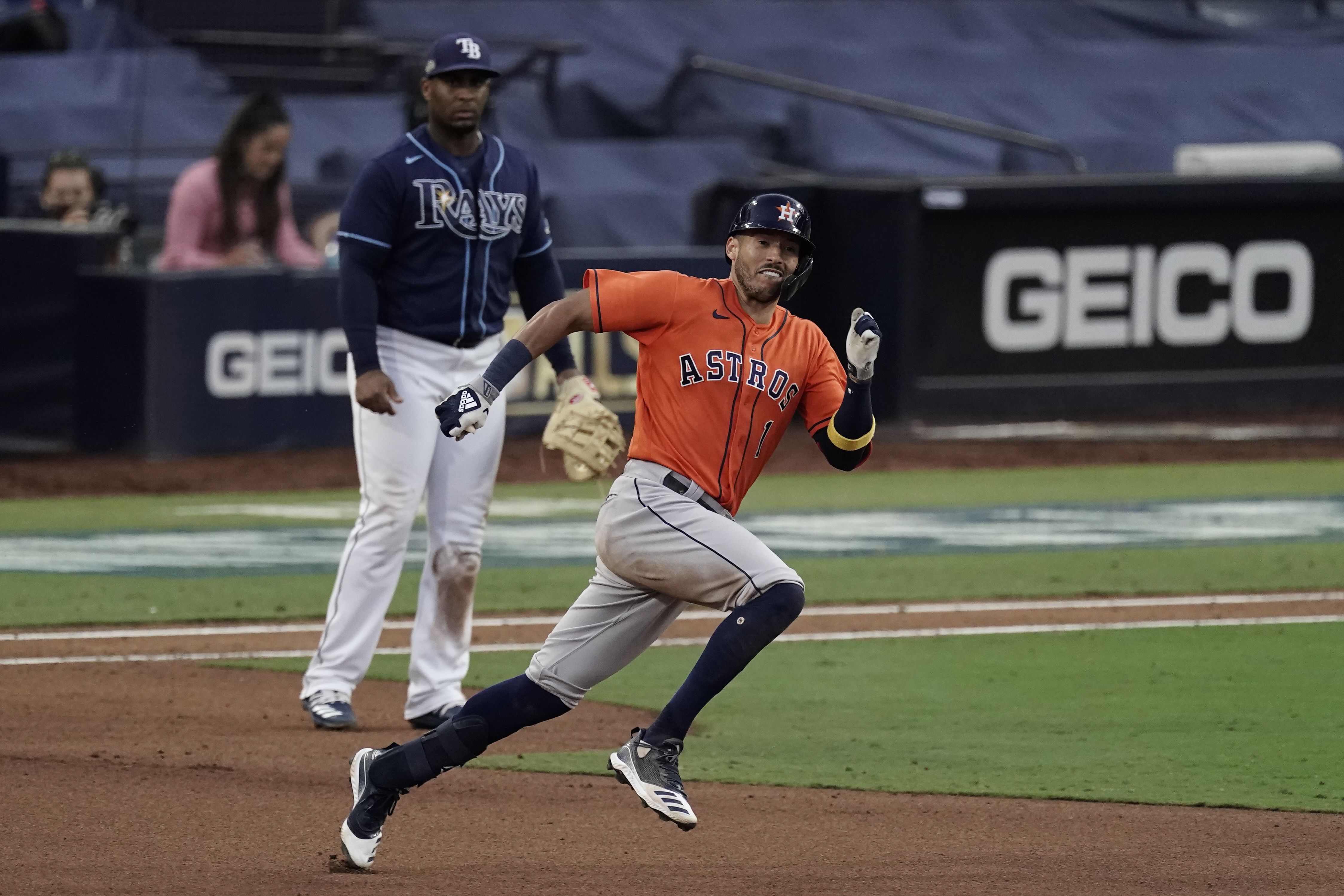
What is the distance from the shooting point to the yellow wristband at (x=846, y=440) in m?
5.45

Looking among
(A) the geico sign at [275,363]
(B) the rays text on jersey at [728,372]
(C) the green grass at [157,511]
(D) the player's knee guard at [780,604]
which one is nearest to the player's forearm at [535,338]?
(B) the rays text on jersey at [728,372]

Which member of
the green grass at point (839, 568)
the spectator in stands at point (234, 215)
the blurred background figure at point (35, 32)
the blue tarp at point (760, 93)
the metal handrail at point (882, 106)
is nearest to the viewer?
the green grass at point (839, 568)

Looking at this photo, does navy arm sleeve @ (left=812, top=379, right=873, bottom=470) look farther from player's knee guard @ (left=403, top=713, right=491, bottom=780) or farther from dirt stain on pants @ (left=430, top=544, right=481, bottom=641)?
dirt stain on pants @ (left=430, top=544, right=481, bottom=641)

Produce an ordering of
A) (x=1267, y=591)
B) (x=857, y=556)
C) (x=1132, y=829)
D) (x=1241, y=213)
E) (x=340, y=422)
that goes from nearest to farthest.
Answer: (x=1132, y=829), (x=1267, y=591), (x=857, y=556), (x=340, y=422), (x=1241, y=213)

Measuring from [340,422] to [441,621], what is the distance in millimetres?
7577

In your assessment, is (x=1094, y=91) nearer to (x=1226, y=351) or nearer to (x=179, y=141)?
(x=1226, y=351)

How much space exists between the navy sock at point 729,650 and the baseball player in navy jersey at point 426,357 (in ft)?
6.00

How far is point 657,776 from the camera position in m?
5.16

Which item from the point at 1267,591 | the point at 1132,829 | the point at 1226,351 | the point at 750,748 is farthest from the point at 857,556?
the point at 1226,351

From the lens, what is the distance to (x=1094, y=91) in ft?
74.3

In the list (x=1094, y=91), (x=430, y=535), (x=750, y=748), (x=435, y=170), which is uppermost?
(x=1094, y=91)

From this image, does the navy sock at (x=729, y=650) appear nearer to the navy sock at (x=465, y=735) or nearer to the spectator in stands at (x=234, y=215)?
the navy sock at (x=465, y=735)

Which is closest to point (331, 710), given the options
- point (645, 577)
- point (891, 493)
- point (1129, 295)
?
point (645, 577)

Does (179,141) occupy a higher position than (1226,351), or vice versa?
(179,141)
